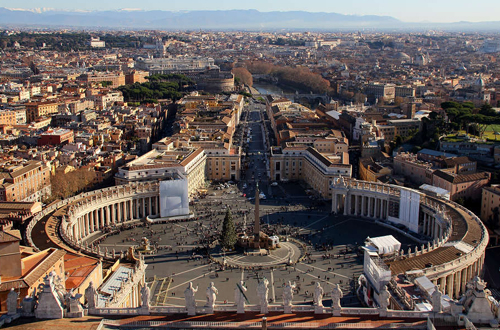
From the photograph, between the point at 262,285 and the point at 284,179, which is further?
the point at 284,179

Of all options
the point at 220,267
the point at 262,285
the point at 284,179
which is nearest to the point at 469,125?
the point at 284,179

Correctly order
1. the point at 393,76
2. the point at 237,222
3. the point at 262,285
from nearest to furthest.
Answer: the point at 262,285 < the point at 237,222 < the point at 393,76

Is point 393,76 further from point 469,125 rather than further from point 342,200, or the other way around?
point 342,200

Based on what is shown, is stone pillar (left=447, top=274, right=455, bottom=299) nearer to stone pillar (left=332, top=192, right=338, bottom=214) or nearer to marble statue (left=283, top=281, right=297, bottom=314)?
marble statue (left=283, top=281, right=297, bottom=314)

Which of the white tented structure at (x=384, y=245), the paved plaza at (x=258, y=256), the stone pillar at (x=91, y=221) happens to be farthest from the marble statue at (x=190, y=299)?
A: the stone pillar at (x=91, y=221)

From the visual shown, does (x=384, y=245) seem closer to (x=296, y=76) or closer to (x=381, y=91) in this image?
(x=381, y=91)

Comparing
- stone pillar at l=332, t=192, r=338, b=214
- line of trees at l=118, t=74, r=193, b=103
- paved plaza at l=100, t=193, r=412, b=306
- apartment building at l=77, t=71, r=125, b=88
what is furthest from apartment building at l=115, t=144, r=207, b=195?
apartment building at l=77, t=71, r=125, b=88
